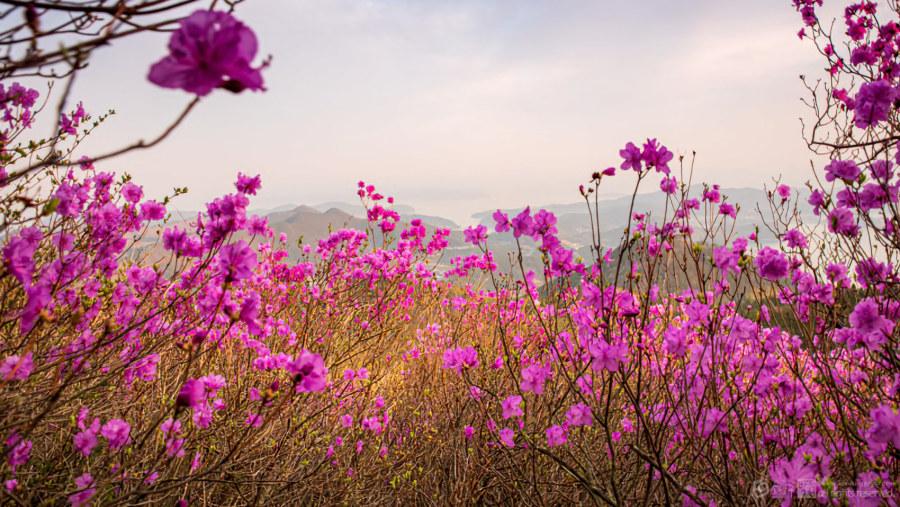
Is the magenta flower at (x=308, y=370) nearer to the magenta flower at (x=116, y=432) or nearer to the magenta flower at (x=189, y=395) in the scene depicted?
the magenta flower at (x=189, y=395)

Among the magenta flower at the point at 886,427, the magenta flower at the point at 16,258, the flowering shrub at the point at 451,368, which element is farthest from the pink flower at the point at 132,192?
the magenta flower at the point at 886,427

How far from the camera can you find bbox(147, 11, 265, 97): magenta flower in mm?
743

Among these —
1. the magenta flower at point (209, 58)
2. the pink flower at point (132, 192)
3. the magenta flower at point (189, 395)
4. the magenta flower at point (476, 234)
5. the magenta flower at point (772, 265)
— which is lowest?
the magenta flower at point (189, 395)

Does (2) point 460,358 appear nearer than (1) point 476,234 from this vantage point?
Yes

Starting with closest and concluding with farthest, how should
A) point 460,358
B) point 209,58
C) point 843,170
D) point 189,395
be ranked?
point 209,58 → point 189,395 → point 843,170 → point 460,358

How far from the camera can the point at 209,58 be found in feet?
2.52

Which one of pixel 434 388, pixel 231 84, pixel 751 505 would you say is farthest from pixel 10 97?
pixel 751 505

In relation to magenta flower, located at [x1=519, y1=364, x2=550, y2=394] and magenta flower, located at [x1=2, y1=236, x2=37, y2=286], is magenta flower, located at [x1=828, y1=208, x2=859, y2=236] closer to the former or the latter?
magenta flower, located at [x1=519, y1=364, x2=550, y2=394]

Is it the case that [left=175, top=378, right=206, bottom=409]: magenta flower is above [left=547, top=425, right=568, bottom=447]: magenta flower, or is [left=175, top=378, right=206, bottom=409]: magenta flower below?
above

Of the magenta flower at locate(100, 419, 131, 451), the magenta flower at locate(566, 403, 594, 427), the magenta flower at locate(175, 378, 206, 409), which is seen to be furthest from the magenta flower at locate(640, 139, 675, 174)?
the magenta flower at locate(100, 419, 131, 451)

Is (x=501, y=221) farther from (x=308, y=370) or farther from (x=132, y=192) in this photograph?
(x=132, y=192)

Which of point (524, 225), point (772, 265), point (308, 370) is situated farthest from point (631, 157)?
point (308, 370)

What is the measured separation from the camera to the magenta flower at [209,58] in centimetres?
74

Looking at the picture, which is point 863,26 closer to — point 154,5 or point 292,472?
point 154,5
